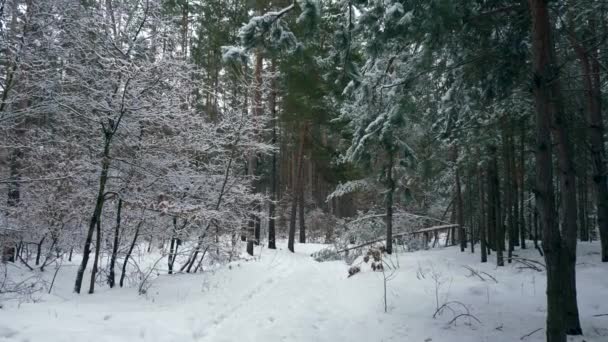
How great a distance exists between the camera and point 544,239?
4066 millimetres

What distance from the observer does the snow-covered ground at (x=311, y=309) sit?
4910 mm

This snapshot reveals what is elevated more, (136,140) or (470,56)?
(470,56)

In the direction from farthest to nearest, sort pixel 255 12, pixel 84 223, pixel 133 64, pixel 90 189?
pixel 255 12 < pixel 84 223 < pixel 90 189 < pixel 133 64

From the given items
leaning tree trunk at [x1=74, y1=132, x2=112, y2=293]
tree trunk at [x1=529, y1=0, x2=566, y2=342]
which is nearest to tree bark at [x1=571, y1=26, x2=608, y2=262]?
tree trunk at [x1=529, y1=0, x2=566, y2=342]

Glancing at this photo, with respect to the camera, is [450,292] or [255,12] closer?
[450,292]

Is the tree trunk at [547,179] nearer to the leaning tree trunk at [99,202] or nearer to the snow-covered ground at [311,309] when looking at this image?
the snow-covered ground at [311,309]

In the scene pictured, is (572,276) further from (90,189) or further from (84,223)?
(84,223)

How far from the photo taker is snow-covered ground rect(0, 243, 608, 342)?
16.1 ft

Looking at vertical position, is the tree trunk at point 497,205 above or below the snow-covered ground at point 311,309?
above

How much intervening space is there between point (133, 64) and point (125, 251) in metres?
3.90

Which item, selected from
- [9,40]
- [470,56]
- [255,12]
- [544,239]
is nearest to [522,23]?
[470,56]

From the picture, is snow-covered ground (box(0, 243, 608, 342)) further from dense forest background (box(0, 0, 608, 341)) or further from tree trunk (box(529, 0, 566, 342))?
tree trunk (box(529, 0, 566, 342))

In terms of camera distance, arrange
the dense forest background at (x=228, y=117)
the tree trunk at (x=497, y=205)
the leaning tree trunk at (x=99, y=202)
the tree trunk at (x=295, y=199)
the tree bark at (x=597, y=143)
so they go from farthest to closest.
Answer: the tree trunk at (x=295, y=199) → the tree trunk at (x=497, y=205) → the tree bark at (x=597, y=143) → the leaning tree trunk at (x=99, y=202) → the dense forest background at (x=228, y=117)

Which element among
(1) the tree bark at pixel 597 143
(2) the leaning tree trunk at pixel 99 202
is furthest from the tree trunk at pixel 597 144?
(2) the leaning tree trunk at pixel 99 202
